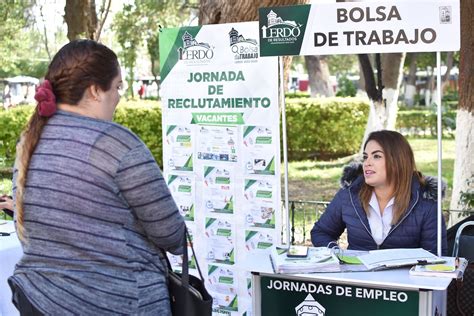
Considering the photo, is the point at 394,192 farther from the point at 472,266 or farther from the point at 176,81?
the point at 176,81

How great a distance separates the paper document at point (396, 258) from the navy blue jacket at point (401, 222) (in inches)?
10.7

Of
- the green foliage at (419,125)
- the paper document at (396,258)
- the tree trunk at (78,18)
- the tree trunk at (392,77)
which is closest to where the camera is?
the paper document at (396,258)

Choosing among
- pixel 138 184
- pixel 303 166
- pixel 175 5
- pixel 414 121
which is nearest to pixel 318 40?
pixel 138 184

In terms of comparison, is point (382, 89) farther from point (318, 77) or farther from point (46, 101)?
point (318, 77)

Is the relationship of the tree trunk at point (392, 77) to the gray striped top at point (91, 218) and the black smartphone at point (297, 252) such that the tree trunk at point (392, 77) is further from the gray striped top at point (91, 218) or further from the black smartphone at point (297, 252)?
the gray striped top at point (91, 218)

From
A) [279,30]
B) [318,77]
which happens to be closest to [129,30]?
[318,77]

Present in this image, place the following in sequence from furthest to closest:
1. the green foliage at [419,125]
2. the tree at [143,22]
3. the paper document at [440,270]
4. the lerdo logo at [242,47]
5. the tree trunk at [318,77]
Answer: the tree trunk at [318,77], the tree at [143,22], the green foliage at [419,125], the lerdo logo at [242,47], the paper document at [440,270]

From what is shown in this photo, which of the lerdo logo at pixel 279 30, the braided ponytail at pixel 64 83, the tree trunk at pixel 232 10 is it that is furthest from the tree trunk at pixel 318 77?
the braided ponytail at pixel 64 83

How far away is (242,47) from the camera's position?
462 cm

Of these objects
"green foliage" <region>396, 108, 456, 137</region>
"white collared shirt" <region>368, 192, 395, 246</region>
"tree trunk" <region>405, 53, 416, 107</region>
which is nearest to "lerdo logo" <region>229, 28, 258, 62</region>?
"white collared shirt" <region>368, 192, 395, 246</region>

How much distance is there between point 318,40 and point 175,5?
783 inches

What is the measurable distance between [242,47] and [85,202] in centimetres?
263

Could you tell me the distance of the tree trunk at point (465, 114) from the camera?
Answer: 6.25 meters

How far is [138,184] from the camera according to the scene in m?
2.20
